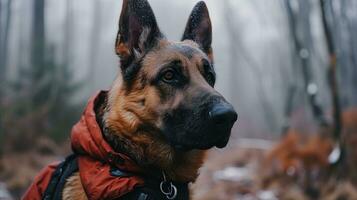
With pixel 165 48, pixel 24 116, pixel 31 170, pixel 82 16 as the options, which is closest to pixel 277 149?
pixel 31 170

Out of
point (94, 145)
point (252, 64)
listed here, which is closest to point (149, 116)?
point (94, 145)

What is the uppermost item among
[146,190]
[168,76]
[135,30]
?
[135,30]

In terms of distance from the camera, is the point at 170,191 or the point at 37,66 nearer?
the point at 170,191

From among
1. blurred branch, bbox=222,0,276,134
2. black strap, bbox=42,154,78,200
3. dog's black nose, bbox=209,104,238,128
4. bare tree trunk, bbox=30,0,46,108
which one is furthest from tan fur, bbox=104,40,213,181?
blurred branch, bbox=222,0,276,134

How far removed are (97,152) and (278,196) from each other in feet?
A: 19.9

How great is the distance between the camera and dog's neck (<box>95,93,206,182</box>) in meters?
3.53

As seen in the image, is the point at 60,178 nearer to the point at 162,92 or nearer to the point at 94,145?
the point at 94,145

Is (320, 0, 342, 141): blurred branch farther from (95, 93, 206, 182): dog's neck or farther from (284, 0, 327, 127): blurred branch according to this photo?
(95, 93, 206, 182): dog's neck

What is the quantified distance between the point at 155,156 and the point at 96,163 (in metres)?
0.42

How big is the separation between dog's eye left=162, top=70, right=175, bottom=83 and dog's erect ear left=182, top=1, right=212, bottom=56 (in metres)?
0.71

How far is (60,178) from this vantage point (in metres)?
3.67

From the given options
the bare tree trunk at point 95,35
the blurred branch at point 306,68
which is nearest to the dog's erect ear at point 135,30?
the blurred branch at point 306,68

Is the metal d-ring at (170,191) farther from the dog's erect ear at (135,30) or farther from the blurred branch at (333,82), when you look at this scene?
the blurred branch at (333,82)

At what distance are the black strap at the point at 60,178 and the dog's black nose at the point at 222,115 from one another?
3.76ft
